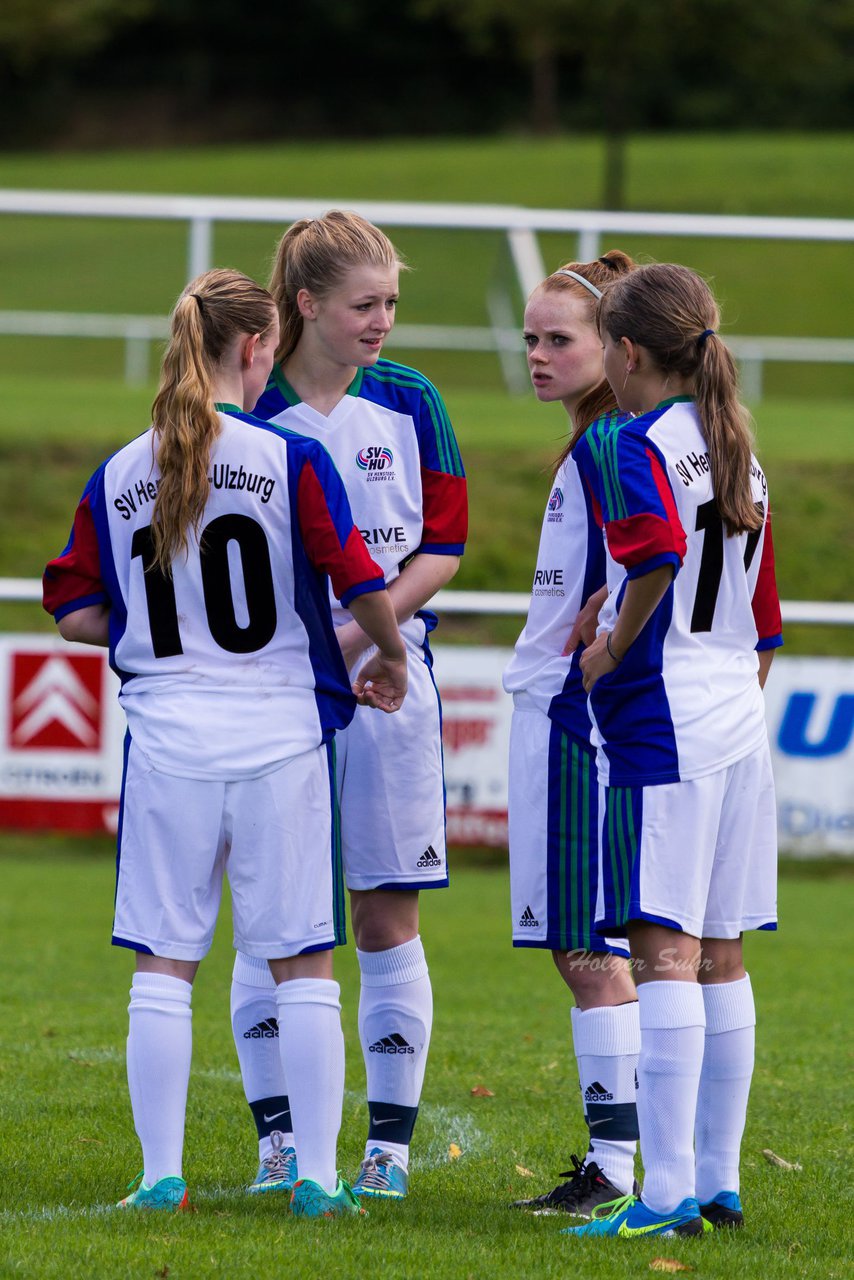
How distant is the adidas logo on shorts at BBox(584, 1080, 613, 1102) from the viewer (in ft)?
12.8

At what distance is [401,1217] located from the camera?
3.68m

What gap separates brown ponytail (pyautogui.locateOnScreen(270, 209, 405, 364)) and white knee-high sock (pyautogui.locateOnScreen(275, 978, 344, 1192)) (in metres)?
1.52

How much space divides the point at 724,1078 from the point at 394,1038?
0.83m

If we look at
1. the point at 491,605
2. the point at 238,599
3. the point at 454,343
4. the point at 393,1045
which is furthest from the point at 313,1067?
the point at 454,343

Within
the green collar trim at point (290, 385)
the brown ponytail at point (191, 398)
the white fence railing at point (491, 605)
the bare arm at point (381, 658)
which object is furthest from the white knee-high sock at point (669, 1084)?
the white fence railing at point (491, 605)

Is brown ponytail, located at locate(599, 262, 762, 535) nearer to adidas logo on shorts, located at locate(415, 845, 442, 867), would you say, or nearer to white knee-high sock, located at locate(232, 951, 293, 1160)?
adidas logo on shorts, located at locate(415, 845, 442, 867)

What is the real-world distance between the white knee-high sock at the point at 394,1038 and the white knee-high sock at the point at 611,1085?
1.33 feet

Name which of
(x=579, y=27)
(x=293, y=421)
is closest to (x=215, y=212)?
(x=293, y=421)

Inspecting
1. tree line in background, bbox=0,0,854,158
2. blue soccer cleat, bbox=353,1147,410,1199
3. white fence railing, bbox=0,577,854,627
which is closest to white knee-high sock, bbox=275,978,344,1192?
blue soccer cleat, bbox=353,1147,410,1199

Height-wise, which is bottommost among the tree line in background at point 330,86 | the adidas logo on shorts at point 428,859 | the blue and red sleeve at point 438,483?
the adidas logo on shorts at point 428,859

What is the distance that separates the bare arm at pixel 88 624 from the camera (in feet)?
12.1

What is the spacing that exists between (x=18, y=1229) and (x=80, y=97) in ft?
160

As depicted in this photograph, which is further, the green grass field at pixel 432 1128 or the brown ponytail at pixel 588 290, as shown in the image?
the brown ponytail at pixel 588 290

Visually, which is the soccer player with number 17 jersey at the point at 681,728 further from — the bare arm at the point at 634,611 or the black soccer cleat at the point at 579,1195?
the black soccer cleat at the point at 579,1195
